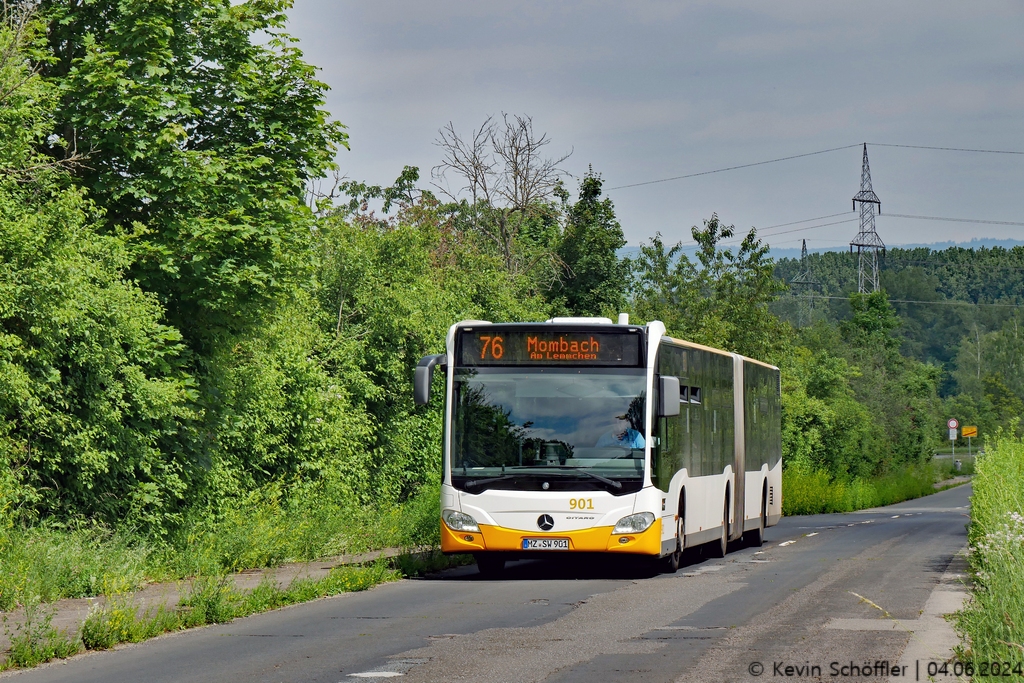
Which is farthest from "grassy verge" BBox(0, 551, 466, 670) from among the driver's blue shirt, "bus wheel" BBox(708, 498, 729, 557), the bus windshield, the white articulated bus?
"bus wheel" BBox(708, 498, 729, 557)

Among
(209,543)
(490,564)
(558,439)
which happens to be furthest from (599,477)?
(209,543)

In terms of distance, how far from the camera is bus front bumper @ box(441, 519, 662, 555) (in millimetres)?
17906

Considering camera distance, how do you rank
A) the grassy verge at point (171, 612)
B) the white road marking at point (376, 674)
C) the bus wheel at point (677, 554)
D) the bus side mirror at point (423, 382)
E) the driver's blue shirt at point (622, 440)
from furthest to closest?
the bus wheel at point (677, 554)
the driver's blue shirt at point (622, 440)
the bus side mirror at point (423, 382)
the grassy verge at point (171, 612)
the white road marking at point (376, 674)

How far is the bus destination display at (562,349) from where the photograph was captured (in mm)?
18594

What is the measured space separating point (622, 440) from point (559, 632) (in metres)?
5.80

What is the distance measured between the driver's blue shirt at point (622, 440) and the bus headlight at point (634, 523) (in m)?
0.91

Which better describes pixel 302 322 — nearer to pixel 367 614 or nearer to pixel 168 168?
pixel 168 168

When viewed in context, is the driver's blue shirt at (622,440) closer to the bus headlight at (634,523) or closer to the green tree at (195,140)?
the bus headlight at (634,523)

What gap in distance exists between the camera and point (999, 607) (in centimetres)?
936

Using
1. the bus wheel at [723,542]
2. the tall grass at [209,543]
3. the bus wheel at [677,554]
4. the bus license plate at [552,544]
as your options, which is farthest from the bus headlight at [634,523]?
the bus wheel at [723,542]

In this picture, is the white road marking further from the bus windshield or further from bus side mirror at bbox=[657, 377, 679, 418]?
bus side mirror at bbox=[657, 377, 679, 418]

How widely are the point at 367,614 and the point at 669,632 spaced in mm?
3429

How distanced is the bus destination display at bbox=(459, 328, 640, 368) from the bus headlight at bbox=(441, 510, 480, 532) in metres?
2.05

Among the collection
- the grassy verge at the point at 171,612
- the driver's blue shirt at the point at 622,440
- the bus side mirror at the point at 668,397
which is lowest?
the grassy verge at the point at 171,612
